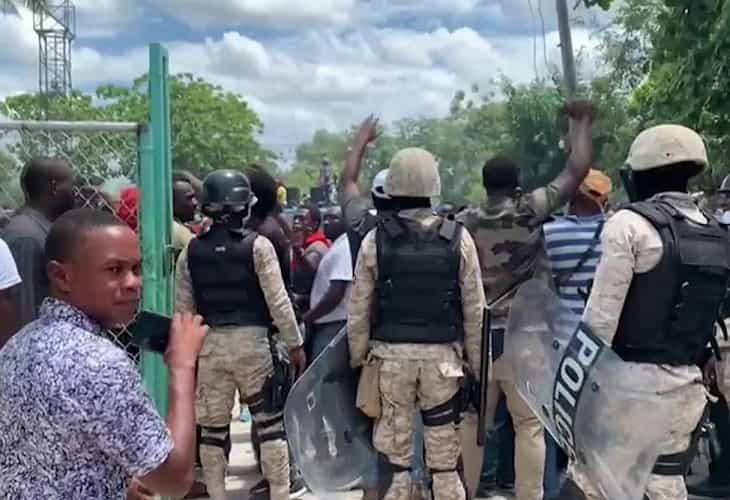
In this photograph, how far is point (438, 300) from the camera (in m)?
4.80

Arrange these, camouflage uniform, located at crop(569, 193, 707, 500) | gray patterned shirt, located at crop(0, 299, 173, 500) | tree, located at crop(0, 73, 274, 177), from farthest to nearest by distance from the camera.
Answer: tree, located at crop(0, 73, 274, 177) → camouflage uniform, located at crop(569, 193, 707, 500) → gray patterned shirt, located at crop(0, 299, 173, 500)

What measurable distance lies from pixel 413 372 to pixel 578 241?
107 cm

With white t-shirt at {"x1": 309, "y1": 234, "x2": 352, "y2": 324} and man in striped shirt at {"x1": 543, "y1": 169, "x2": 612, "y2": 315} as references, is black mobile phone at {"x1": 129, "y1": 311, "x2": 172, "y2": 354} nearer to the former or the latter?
man in striped shirt at {"x1": 543, "y1": 169, "x2": 612, "y2": 315}

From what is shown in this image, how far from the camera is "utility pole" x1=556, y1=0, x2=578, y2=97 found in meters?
14.5

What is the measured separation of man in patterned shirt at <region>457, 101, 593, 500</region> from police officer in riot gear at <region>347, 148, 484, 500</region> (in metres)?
0.53

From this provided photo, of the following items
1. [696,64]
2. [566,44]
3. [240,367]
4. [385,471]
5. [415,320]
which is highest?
[566,44]

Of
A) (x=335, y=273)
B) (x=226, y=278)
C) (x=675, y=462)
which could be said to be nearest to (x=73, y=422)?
(x=675, y=462)

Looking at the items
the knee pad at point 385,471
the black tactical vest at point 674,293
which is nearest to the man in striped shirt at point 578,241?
the knee pad at point 385,471

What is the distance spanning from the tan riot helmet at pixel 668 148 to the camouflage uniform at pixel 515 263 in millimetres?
1517

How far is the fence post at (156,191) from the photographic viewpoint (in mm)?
4207

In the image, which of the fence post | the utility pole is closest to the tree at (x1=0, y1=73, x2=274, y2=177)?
the utility pole

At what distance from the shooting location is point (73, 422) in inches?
79.6

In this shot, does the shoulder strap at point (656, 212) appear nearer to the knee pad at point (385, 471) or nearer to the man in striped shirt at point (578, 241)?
the man in striped shirt at point (578, 241)

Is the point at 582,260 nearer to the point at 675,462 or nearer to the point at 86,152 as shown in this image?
the point at 675,462
